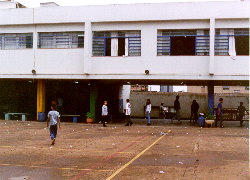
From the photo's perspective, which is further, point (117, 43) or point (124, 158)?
point (117, 43)

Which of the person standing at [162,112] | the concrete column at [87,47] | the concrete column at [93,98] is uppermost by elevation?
the concrete column at [87,47]

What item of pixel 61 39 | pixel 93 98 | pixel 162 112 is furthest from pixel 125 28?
pixel 162 112

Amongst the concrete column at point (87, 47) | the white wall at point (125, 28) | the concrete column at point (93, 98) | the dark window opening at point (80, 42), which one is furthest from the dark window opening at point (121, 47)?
the concrete column at point (93, 98)

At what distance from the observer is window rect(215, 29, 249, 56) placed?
80.4ft

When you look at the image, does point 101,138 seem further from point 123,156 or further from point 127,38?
point 127,38

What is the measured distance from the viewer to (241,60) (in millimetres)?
24125

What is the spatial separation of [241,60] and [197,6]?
14.0 ft

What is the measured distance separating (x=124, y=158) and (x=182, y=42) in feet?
48.6

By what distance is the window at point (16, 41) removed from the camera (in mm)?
27750

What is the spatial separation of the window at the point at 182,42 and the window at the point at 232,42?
74 centimetres

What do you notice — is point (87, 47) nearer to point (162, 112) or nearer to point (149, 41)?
point (149, 41)

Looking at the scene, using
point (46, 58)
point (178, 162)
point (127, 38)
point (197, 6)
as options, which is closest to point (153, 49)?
point (127, 38)

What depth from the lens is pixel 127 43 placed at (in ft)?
84.9

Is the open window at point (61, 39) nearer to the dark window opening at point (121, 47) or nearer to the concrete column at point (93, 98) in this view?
the dark window opening at point (121, 47)
